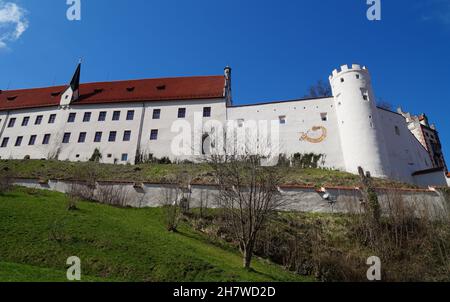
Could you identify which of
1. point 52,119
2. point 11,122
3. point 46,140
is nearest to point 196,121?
point 46,140

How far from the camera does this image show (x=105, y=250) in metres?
13.5

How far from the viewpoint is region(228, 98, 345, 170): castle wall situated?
115 feet

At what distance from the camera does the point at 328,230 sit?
20266 mm

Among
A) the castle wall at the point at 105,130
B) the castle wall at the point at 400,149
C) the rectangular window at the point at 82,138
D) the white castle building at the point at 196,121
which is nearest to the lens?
the castle wall at the point at 400,149

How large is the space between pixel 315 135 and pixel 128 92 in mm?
24206

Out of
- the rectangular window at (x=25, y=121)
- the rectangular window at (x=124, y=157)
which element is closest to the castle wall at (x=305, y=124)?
the rectangular window at (x=124, y=157)

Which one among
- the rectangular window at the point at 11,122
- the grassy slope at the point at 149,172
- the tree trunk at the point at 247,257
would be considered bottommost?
the tree trunk at the point at 247,257

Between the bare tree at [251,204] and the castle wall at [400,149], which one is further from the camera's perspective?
the castle wall at [400,149]

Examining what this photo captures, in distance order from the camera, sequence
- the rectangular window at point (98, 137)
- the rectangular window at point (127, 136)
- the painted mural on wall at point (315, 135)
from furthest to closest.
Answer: the rectangular window at point (98, 137)
the rectangular window at point (127, 136)
the painted mural on wall at point (315, 135)

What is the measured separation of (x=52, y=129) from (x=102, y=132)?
6.60 metres

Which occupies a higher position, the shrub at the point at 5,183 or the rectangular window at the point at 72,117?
the rectangular window at the point at 72,117

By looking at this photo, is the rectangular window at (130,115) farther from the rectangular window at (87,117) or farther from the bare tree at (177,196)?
the bare tree at (177,196)

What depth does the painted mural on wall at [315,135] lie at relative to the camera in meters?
35.5

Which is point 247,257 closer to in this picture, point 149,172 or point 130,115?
point 149,172
